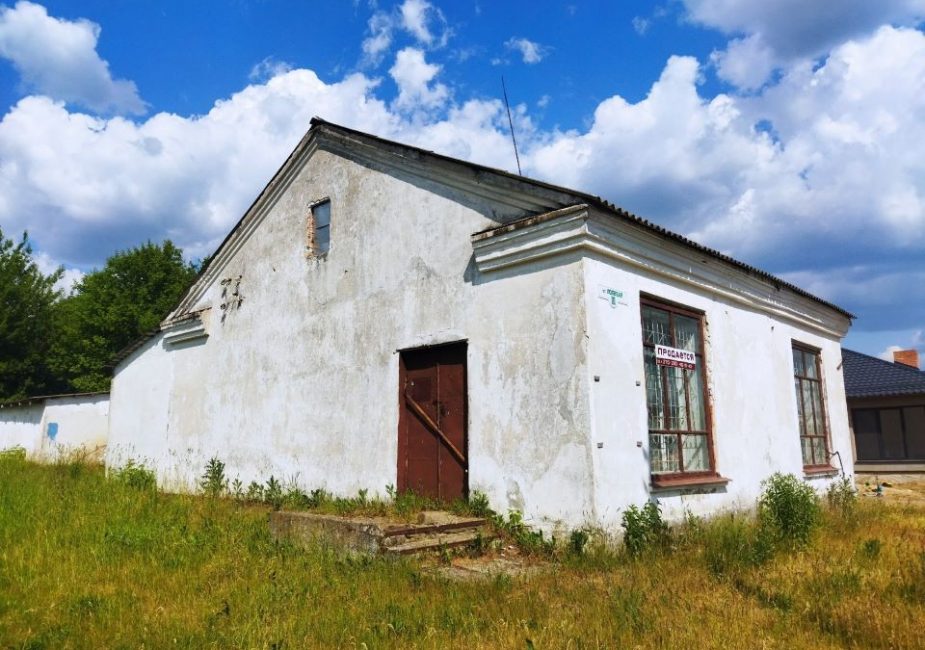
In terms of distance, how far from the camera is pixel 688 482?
311 inches

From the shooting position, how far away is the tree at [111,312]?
34.8 m

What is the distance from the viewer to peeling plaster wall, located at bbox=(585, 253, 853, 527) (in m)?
6.99

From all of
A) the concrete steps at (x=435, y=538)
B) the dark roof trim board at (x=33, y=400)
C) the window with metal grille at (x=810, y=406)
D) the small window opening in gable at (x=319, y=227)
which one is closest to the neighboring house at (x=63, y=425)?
the dark roof trim board at (x=33, y=400)

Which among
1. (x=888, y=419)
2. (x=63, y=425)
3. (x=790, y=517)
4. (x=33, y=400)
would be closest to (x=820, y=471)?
(x=790, y=517)

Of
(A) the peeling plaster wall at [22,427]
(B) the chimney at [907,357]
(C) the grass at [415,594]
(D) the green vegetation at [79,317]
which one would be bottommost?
(C) the grass at [415,594]

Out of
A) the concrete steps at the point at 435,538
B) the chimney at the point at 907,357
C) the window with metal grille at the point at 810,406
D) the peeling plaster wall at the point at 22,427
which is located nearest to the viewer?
the concrete steps at the point at 435,538

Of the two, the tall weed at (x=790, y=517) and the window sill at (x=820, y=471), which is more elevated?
→ the window sill at (x=820, y=471)

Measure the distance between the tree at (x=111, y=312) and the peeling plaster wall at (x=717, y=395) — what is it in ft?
105

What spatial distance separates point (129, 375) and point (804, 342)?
1441cm

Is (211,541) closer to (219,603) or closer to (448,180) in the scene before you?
(219,603)

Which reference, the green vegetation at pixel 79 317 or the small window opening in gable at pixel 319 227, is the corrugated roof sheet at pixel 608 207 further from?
the green vegetation at pixel 79 317

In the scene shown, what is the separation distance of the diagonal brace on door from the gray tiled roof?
725 inches

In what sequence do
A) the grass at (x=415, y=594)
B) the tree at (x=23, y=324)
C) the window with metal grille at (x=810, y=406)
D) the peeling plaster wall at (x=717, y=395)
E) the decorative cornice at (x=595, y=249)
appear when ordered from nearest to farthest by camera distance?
the grass at (x=415, y=594) < the peeling plaster wall at (x=717, y=395) < the decorative cornice at (x=595, y=249) < the window with metal grille at (x=810, y=406) < the tree at (x=23, y=324)

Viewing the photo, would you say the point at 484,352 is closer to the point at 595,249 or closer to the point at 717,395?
the point at 595,249
